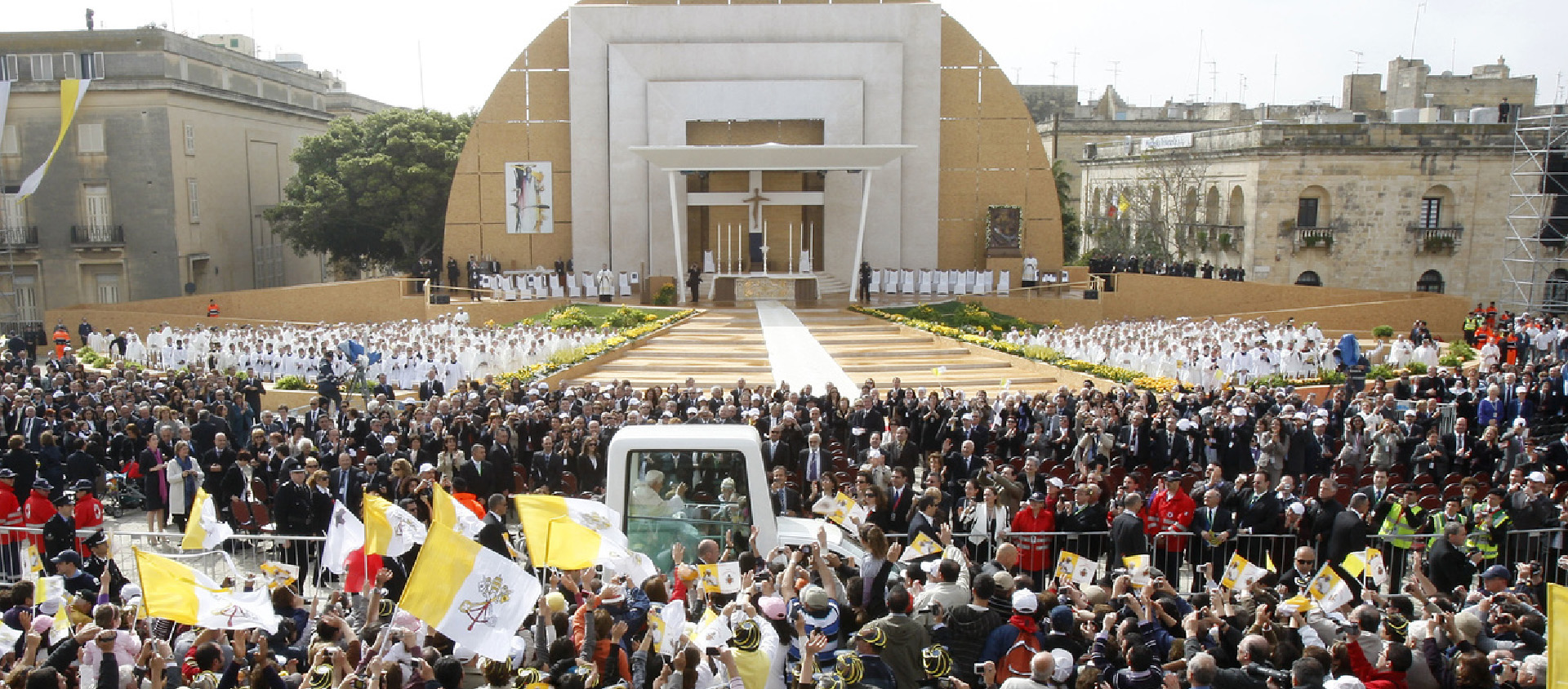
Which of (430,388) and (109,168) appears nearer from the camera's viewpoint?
(430,388)

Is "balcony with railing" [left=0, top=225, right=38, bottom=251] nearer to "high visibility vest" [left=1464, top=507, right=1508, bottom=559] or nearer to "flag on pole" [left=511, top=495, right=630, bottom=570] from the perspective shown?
"flag on pole" [left=511, top=495, right=630, bottom=570]

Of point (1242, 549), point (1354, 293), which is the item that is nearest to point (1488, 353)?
point (1354, 293)

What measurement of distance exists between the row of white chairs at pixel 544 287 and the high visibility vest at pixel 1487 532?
27527mm

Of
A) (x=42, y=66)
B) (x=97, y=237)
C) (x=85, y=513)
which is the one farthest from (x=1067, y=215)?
(x=85, y=513)

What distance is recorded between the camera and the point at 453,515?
336 inches

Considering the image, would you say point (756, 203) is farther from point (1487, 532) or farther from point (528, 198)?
point (1487, 532)

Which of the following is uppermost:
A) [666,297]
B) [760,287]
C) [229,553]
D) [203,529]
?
[760,287]

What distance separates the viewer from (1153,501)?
37.7ft

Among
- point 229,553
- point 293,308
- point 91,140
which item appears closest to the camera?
point 229,553

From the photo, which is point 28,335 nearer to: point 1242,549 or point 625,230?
point 625,230

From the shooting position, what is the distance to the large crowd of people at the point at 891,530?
7.02m

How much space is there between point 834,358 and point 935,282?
11268 mm

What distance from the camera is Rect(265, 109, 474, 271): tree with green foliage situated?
41.6 metres

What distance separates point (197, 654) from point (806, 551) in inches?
157
